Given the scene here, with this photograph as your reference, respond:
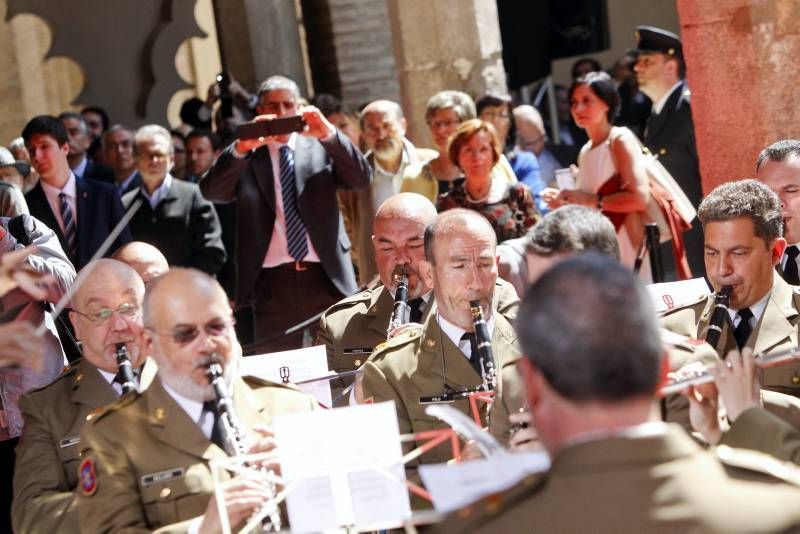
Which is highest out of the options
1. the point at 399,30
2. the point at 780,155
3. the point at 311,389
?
the point at 399,30

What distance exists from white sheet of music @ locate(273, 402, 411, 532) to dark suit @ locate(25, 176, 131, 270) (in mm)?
4004

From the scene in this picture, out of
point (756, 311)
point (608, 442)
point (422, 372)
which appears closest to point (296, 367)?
point (422, 372)

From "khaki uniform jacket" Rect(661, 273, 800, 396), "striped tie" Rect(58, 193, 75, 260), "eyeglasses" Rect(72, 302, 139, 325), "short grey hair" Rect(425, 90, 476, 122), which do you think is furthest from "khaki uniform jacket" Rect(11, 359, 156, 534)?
"short grey hair" Rect(425, 90, 476, 122)

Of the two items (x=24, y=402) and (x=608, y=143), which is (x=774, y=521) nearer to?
(x=24, y=402)

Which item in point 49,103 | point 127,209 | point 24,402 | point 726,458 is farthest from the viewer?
point 49,103

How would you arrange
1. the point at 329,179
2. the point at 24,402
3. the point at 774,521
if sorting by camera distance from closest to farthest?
1. the point at 774,521
2. the point at 24,402
3. the point at 329,179

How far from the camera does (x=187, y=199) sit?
25.6 ft

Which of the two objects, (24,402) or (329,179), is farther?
(329,179)

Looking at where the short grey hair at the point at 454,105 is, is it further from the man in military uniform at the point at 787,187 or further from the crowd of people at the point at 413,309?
the man in military uniform at the point at 787,187

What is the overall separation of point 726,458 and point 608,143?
4.43 meters

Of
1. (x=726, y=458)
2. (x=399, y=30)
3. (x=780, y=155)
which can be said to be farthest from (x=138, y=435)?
(x=399, y=30)

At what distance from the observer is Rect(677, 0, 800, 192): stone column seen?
20.3 ft

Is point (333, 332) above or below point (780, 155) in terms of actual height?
below

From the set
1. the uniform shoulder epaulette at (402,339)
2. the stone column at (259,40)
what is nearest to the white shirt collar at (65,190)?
the uniform shoulder epaulette at (402,339)
